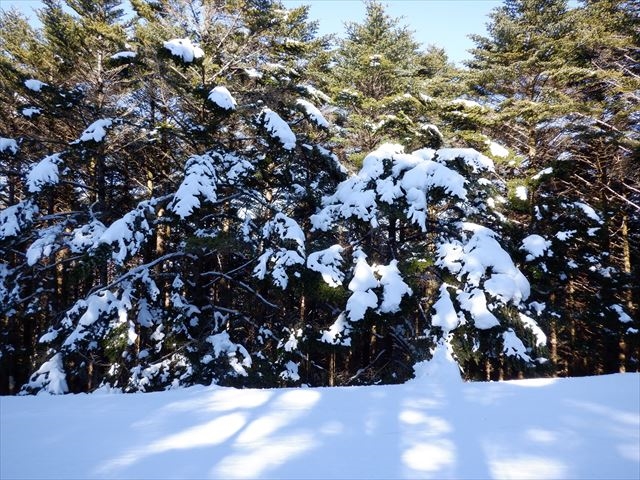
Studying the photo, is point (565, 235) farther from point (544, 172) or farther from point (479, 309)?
point (479, 309)

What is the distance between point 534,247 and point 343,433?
754 centimetres

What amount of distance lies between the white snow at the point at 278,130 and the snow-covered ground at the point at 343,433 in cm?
547

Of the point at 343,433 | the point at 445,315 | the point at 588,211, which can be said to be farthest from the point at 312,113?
the point at 343,433

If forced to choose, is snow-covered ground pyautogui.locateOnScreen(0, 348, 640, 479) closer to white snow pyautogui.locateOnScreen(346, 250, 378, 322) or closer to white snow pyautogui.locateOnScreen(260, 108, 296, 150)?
white snow pyautogui.locateOnScreen(346, 250, 378, 322)

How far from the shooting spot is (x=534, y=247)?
26.9 feet

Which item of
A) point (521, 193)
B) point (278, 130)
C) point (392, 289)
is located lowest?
point (392, 289)

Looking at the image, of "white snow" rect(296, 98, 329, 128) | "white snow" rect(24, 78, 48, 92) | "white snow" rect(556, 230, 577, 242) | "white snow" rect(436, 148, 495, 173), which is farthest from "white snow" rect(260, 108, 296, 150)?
"white snow" rect(556, 230, 577, 242)

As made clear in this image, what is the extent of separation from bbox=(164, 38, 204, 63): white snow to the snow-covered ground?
6.44m

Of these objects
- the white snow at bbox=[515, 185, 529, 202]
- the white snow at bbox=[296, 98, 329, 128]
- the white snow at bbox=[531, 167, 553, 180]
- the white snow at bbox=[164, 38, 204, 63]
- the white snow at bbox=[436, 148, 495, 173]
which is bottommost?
the white snow at bbox=[515, 185, 529, 202]

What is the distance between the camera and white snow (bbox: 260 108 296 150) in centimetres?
755

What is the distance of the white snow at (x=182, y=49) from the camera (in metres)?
7.08

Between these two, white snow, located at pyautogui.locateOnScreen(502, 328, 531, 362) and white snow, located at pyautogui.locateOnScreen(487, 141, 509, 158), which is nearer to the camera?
white snow, located at pyautogui.locateOnScreen(502, 328, 531, 362)

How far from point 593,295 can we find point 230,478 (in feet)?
40.9

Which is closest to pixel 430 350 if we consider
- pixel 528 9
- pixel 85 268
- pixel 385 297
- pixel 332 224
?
pixel 385 297
